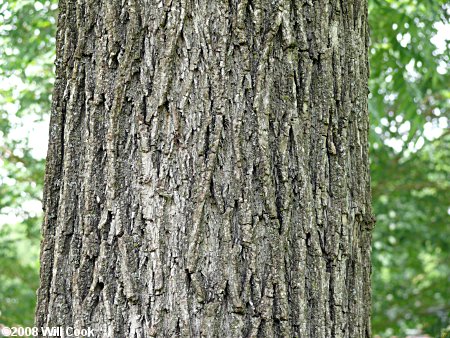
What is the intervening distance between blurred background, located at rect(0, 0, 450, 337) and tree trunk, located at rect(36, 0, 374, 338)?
6.69 ft

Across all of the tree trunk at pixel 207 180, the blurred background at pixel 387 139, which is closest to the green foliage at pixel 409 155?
the blurred background at pixel 387 139

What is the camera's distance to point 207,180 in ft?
4.82

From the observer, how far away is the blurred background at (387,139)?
4.02m

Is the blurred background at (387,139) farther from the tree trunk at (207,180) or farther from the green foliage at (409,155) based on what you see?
the tree trunk at (207,180)

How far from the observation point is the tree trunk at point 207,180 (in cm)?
146

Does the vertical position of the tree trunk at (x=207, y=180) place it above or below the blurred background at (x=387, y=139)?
below

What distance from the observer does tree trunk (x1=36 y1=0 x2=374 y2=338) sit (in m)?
1.46

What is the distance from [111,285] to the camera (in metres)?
1.49

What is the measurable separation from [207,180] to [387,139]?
4.37 m

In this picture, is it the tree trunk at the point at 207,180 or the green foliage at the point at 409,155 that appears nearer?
the tree trunk at the point at 207,180

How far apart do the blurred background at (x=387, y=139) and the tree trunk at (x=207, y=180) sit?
2.04m

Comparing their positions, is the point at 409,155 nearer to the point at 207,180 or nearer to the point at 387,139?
the point at 387,139

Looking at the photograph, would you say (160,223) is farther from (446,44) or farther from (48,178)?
(446,44)

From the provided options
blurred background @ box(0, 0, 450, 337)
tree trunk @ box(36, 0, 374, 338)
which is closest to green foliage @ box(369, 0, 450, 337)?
blurred background @ box(0, 0, 450, 337)
